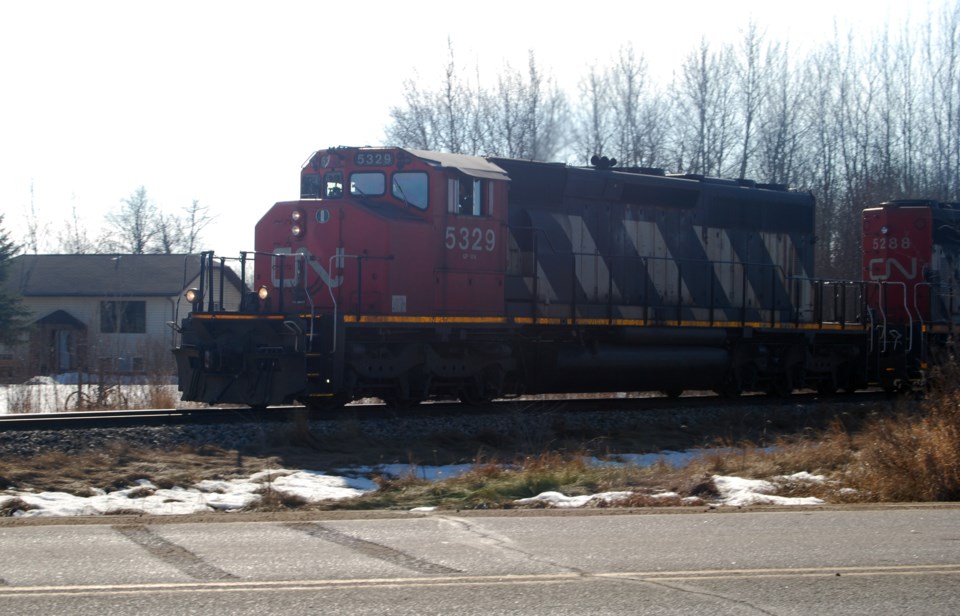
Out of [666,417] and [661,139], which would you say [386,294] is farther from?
[661,139]

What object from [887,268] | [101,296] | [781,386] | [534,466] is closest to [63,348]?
[101,296]

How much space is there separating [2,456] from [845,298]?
16.2m

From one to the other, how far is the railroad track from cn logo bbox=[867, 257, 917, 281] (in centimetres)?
376

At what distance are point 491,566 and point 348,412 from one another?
27.9ft

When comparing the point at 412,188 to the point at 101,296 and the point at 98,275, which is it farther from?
the point at 98,275

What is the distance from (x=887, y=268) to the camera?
22031 mm

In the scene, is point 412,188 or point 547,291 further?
point 547,291

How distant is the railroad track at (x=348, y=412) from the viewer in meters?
13.1

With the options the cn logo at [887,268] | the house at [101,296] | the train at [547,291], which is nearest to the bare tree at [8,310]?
the house at [101,296]

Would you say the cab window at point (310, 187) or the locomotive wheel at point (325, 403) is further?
the cab window at point (310, 187)

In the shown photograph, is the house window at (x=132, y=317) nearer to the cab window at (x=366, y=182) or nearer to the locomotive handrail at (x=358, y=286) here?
the cab window at (x=366, y=182)

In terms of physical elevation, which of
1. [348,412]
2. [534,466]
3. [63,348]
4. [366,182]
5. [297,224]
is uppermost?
[366,182]

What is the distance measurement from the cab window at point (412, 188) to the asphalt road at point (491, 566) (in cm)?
767

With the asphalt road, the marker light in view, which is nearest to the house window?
the marker light
